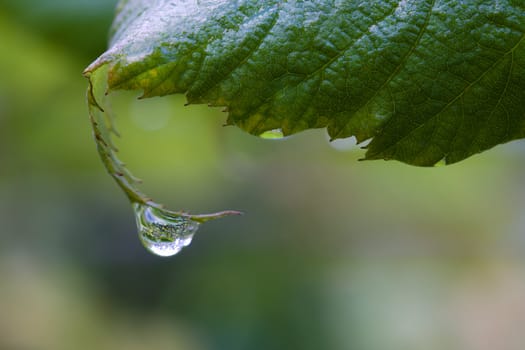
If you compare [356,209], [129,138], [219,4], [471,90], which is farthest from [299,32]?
[356,209]

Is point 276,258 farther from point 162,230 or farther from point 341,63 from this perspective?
point 341,63

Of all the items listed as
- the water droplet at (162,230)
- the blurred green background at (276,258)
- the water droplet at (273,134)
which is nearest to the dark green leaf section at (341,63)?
the water droplet at (273,134)

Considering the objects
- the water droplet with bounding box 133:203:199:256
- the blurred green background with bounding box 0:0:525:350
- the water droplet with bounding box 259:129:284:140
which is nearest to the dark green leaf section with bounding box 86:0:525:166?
the water droplet with bounding box 259:129:284:140

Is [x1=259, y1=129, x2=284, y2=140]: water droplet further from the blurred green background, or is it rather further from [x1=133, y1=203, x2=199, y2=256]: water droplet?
the blurred green background

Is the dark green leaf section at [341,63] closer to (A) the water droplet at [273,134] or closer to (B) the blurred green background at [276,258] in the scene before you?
(A) the water droplet at [273,134]

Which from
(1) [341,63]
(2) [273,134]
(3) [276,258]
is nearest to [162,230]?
(2) [273,134]

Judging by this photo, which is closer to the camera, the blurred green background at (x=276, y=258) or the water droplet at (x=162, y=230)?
the water droplet at (x=162, y=230)
